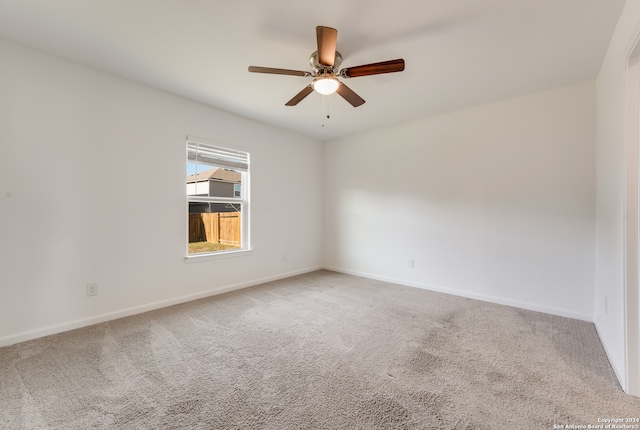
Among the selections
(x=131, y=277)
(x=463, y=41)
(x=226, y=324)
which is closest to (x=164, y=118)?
(x=131, y=277)

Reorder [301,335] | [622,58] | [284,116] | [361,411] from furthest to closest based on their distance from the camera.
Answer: [284,116]
[301,335]
[622,58]
[361,411]

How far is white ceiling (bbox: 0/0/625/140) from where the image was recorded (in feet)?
5.88

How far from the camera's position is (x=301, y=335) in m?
2.40

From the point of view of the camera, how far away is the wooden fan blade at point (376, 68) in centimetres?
189

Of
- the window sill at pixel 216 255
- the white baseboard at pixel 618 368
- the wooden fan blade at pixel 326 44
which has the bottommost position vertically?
the white baseboard at pixel 618 368

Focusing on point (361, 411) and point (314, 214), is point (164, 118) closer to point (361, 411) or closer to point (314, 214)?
point (314, 214)

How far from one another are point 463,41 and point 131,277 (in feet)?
12.6

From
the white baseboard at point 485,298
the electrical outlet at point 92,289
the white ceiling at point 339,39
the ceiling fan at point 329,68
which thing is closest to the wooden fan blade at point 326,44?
the ceiling fan at point 329,68

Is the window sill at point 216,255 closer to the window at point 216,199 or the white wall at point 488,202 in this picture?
the window at point 216,199

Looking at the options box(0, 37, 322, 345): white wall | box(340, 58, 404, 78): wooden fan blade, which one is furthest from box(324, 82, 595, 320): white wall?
box(0, 37, 322, 345): white wall

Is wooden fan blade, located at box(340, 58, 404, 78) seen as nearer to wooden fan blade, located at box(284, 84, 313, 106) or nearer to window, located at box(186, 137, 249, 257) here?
wooden fan blade, located at box(284, 84, 313, 106)

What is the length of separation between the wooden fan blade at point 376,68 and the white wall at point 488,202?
82.0 inches

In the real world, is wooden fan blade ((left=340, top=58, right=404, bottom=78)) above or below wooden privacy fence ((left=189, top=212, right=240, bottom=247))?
above

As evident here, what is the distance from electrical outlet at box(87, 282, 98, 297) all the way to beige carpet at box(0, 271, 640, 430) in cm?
32
